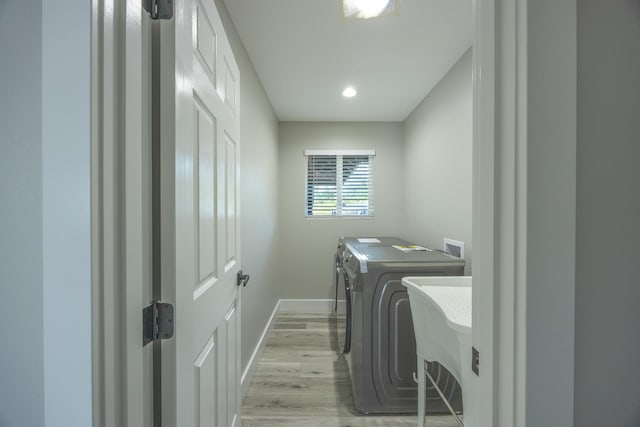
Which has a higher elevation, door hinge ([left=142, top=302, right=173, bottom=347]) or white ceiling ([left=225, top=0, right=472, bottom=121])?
white ceiling ([left=225, top=0, right=472, bottom=121])

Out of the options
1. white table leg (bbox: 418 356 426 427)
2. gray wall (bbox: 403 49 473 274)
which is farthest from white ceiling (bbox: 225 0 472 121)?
white table leg (bbox: 418 356 426 427)

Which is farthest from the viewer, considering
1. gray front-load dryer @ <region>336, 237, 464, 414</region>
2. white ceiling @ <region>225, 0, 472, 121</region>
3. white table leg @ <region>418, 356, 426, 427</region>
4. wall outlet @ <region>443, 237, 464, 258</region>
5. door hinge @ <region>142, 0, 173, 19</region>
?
wall outlet @ <region>443, 237, 464, 258</region>

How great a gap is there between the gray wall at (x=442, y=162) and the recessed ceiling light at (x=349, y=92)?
28.8 inches

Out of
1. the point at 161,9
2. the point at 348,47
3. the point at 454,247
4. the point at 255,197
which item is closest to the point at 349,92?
the point at 348,47

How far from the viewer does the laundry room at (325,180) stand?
172cm

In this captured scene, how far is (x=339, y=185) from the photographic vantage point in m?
3.40

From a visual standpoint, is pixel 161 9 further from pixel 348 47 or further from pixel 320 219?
pixel 320 219

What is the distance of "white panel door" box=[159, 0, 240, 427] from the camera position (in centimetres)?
67

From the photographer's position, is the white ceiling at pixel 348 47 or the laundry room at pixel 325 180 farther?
the laundry room at pixel 325 180
